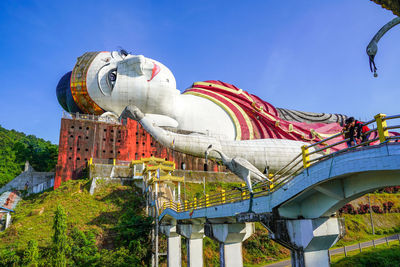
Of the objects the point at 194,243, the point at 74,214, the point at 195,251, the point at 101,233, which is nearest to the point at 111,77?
the point at 74,214

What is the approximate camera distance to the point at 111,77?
101 ft

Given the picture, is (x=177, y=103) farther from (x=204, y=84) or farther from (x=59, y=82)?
(x=59, y=82)

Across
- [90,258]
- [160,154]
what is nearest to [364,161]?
[90,258]

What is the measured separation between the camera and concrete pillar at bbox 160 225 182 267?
15.9 metres

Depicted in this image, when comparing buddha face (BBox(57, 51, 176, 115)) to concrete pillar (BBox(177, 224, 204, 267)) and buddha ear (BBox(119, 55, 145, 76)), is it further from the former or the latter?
concrete pillar (BBox(177, 224, 204, 267))

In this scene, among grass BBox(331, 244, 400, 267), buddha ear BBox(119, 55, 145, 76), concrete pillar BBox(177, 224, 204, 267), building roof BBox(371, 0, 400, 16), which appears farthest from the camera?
buddha ear BBox(119, 55, 145, 76)

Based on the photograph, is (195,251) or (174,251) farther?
(174,251)

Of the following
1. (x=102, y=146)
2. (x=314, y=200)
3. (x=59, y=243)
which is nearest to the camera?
(x=314, y=200)

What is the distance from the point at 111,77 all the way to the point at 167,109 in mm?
6474

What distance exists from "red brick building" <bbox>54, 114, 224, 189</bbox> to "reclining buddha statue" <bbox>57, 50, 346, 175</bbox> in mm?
874

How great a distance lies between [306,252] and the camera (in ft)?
23.6

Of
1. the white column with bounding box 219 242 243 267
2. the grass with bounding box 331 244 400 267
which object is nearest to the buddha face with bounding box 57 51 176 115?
the grass with bounding box 331 244 400 267

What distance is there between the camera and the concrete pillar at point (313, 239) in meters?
7.12

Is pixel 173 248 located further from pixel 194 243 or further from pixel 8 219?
pixel 8 219
